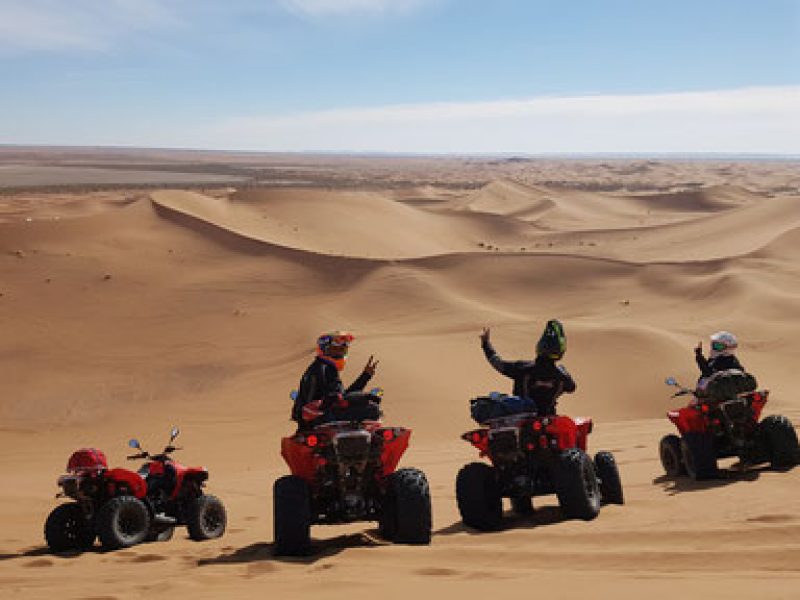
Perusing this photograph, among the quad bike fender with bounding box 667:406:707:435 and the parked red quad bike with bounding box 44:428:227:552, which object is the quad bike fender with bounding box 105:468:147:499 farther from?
the quad bike fender with bounding box 667:406:707:435

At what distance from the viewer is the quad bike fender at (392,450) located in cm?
690

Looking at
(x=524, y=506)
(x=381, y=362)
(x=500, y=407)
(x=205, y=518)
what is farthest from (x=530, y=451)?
(x=381, y=362)

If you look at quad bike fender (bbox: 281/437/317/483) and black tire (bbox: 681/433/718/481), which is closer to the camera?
quad bike fender (bbox: 281/437/317/483)

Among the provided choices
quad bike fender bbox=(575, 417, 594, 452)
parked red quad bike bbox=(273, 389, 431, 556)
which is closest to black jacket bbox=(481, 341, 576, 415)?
quad bike fender bbox=(575, 417, 594, 452)

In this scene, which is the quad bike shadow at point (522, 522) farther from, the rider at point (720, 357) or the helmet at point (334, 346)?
the rider at point (720, 357)

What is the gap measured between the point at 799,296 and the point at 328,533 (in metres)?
18.3

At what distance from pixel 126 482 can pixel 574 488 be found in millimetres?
3261

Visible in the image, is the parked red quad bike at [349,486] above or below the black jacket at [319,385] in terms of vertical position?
below

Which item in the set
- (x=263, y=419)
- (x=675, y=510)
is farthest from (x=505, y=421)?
(x=263, y=419)

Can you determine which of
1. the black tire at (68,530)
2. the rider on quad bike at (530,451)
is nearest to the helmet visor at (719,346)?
the rider on quad bike at (530,451)

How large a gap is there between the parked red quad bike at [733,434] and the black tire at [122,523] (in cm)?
449

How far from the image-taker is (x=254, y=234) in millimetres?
31234

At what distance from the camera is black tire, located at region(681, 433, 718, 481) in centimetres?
899

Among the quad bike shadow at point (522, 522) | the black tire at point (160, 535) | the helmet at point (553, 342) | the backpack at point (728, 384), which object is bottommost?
the black tire at point (160, 535)
